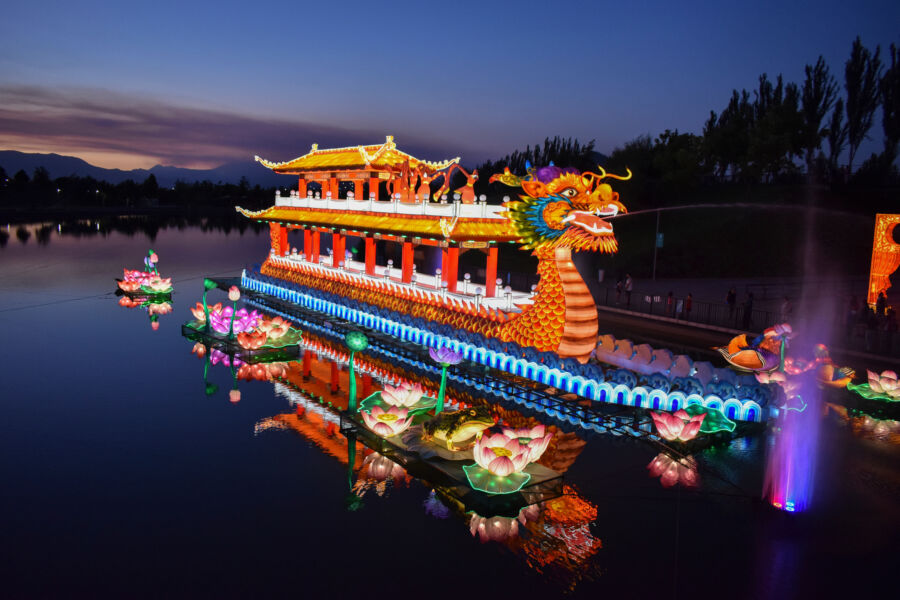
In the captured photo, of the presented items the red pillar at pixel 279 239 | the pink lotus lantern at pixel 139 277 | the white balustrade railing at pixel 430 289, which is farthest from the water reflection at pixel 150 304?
the white balustrade railing at pixel 430 289

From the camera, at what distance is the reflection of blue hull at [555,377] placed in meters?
12.5

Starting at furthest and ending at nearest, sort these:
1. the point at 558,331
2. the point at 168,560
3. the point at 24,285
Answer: the point at 24,285
the point at 558,331
the point at 168,560

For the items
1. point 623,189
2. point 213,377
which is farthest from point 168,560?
point 623,189

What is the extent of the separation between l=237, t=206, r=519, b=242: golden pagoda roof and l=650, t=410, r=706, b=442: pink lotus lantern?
7487 mm

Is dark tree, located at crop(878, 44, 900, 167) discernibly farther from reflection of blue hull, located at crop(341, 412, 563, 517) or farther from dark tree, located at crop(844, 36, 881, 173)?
reflection of blue hull, located at crop(341, 412, 563, 517)

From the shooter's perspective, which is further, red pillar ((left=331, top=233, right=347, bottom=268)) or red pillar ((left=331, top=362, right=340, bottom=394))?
red pillar ((left=331, top=233, right=347, bottom=268))

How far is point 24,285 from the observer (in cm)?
2948

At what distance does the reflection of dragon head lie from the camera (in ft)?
45.8

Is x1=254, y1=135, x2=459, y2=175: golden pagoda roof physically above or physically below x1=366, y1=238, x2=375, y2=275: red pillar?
above

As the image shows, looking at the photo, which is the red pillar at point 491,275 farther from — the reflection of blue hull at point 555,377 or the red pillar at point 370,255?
the red pillar at point 370,255

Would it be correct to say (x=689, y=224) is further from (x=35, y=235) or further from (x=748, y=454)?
A: (x=35, y=235)

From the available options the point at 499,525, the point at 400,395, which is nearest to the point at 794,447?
the point at 499,525

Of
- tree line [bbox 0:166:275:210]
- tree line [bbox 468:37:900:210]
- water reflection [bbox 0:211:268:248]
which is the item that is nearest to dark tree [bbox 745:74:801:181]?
tree line [bbox 468:37:900:210]

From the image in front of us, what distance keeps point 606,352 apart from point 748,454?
174 inches
